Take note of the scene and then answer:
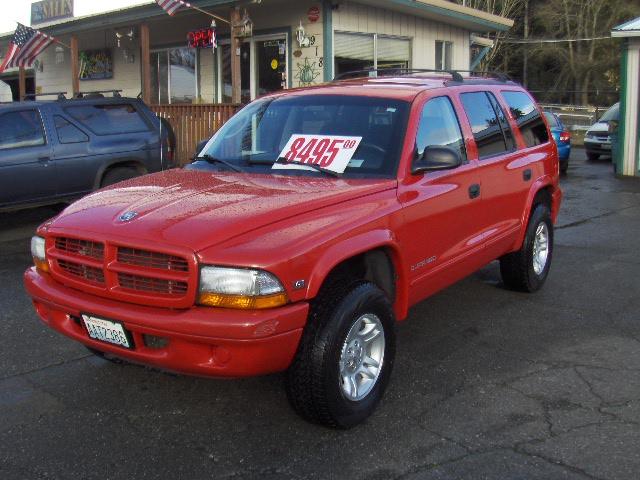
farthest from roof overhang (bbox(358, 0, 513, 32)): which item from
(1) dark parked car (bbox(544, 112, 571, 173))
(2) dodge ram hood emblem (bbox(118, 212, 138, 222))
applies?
(2) dodge ram hood emblem (bbox(118, 212, 138, 222))

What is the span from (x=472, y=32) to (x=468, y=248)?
13.6 meters

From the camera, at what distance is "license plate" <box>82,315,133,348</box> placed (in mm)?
3396

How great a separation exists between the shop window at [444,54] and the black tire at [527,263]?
1081cm

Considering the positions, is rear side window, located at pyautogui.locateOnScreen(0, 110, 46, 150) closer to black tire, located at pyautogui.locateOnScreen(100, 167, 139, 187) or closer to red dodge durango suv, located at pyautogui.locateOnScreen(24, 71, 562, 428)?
black tire, located at pyautogui.locateOnScreen(100, 167, 139, 187)

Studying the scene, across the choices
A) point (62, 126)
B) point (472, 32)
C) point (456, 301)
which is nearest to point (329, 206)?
point (456, 301)

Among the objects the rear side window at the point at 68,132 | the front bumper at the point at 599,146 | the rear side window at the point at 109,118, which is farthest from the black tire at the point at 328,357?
the front bumper at the point at 599,146

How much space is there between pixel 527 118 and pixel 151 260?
3.98 meters

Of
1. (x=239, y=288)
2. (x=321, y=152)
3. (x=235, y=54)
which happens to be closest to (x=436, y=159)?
(x=321, y=152)

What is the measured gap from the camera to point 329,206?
367cm

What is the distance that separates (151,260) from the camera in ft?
10.9

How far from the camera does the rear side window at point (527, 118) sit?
593cm

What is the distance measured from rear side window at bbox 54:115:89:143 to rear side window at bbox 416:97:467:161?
607 centimetres

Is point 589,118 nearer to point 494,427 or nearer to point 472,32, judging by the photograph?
point 472,32

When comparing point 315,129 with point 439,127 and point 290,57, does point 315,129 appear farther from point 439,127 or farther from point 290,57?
point 290,57
